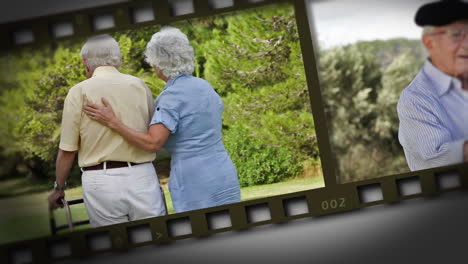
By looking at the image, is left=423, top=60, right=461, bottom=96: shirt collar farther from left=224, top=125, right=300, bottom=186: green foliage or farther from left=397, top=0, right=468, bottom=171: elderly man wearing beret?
left=224, top=125, right=300, bottom=186: green foliage

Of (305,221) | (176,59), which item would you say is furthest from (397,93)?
(176,59)

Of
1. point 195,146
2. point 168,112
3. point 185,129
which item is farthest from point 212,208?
point 168,112

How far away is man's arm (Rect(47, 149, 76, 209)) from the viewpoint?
3.99 metres

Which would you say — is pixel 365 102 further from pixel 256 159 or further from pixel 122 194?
pixel 122 194

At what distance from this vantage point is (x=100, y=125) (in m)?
3.95

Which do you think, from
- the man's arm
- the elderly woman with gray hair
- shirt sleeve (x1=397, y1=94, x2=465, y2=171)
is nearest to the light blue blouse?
the elderly woman with gray hair

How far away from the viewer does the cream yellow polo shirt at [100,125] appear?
155 inches

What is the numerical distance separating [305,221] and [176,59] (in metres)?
1.23

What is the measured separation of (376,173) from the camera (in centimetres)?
409

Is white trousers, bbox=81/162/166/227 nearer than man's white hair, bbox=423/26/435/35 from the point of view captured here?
Yes

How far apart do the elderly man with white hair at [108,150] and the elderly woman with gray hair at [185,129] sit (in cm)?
6

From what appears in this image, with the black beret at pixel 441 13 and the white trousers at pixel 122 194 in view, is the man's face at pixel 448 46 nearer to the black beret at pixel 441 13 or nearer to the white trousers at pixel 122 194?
the black beret at pixel 441 13

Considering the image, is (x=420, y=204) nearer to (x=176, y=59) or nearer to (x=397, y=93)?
(x=397, y=93)

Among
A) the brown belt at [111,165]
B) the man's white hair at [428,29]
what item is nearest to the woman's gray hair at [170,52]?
the brown belt at [111,165]
